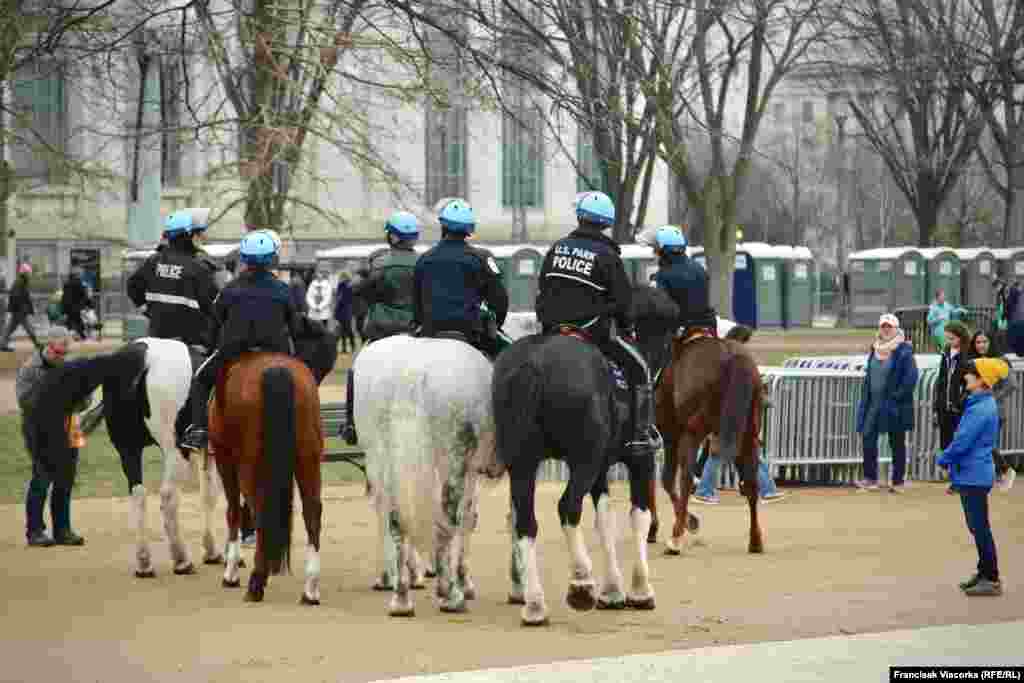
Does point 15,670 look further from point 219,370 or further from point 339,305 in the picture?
point 339,305

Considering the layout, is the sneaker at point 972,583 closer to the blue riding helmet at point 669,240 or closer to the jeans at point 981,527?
the jeans at point 981,527

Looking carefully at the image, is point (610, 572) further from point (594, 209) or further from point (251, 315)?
point (251, 315)

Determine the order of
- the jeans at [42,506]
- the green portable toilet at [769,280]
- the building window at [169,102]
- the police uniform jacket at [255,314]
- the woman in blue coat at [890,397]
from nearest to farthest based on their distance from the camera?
the police uniform jacket at [255,314] → the jeans at [42,506] → the building window at [169,102] → the woman in blue coat at [890,397] → the green portable toilet at [769,280]

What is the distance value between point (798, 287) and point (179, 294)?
44.3 m

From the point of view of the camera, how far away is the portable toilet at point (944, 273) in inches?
2135

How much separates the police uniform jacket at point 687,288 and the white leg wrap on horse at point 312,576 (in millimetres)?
4123

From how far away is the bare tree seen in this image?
3603cm

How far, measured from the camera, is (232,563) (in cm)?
1323

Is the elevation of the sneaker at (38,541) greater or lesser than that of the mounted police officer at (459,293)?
lesser

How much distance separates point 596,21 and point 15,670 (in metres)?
7.32

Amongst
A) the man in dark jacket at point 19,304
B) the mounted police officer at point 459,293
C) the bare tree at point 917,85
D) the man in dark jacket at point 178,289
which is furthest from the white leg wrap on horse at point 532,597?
the man in dark jacket at point 19,304

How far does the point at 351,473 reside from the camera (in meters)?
22.0

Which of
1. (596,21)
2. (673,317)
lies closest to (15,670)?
(673,317)

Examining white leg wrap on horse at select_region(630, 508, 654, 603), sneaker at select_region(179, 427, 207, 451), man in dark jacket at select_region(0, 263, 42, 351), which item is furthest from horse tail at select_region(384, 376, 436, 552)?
man in dark jacket at select_region(0, 263, 42, 351)
